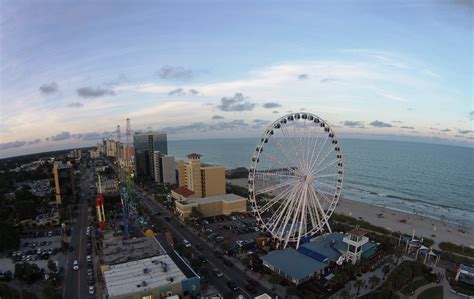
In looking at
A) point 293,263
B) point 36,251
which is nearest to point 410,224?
point 293,263

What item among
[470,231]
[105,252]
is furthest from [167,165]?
→ [470,231]

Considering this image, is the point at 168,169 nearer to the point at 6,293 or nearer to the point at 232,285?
the point at 6,293

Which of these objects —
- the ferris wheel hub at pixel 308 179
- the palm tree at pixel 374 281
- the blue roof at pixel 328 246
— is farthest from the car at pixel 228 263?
the palm tree at pixel 374 281

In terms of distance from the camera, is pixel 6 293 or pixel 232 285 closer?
pixel 6 293

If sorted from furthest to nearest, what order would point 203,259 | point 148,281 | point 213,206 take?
point 213,206 < point 203,259 < point 148,281

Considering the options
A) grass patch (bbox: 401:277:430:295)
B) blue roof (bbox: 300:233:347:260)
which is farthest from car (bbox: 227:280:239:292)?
grass patch (bbox: 401:277:430:295)

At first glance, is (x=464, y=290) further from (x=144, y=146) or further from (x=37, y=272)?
(x=144, y=146)

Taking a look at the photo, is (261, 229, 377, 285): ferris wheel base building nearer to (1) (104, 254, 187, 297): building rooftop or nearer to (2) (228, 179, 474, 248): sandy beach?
(1) (104, 254, 187, 297): building rooftop
